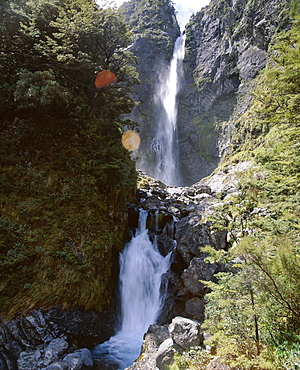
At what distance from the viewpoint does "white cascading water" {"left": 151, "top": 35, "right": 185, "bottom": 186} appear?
38562 millimetres

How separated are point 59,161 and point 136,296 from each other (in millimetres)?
7642

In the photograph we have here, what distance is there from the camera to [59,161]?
958 centimetres

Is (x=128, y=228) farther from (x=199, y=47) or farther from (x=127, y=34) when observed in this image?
(x=199, y=47)

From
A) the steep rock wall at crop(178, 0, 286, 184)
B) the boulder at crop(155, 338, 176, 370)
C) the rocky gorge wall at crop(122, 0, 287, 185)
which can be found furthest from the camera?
the rocky gorge wall at crop(122, 0, 287, 185)

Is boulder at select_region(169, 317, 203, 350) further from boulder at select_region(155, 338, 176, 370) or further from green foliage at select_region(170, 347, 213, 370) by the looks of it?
green foliage at select_region(170, 347, 213, 370)

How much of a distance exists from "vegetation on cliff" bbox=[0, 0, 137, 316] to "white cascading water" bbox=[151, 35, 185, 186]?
26.7 m

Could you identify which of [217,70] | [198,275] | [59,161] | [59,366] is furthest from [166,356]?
[217,70]

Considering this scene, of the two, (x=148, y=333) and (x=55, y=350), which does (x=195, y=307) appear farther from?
(x=55, y=350)

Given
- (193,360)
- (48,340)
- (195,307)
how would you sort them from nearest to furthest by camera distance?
(193,360) < (48,340) < (195,307)

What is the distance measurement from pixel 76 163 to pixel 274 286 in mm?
8900

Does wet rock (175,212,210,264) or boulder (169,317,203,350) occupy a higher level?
wet rock (175,212,210,264)

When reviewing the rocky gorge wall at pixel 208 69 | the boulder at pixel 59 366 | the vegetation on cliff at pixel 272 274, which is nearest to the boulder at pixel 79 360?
the boulder at pixel 59 366

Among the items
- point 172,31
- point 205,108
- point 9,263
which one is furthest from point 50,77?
point 172,31

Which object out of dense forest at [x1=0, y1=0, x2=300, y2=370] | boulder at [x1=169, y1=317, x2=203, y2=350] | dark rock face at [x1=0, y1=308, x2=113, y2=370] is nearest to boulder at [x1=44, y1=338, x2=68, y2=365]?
dark rock face at [x1=0, y1=308, x2=113, y2=370]
